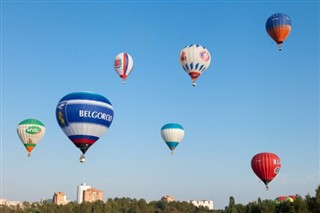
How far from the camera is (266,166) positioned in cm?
4859

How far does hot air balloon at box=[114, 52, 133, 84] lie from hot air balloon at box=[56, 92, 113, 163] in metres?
16.0

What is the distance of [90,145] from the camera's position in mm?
35250

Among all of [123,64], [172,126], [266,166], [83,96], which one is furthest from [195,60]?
[83,96]

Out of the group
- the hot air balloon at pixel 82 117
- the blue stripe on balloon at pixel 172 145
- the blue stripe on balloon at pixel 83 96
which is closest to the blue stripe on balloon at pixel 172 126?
the blue stripe on balloon at pixel 172 145

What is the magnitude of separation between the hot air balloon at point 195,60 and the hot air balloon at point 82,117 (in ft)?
45.3

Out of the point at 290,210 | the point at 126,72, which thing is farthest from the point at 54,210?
the point at 290,210

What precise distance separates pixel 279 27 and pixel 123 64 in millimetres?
18241

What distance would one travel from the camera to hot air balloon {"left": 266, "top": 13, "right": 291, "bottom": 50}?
4431 cm

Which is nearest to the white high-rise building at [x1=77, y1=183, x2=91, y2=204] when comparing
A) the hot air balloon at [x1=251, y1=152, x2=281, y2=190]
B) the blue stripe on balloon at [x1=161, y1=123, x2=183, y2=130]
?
the blue stripe on balloon at [x1=161, y1=123, x2=183, y2=130]

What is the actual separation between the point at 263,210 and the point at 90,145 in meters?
30.0

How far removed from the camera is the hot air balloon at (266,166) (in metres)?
48.6

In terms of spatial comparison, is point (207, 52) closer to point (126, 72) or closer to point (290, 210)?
point (126, 72)

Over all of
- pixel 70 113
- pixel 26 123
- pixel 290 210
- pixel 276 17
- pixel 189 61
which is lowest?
pixel 290 210

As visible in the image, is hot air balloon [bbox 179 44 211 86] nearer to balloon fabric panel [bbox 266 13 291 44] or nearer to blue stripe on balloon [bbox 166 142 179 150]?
balloon fabric panel [bbox 266 13 291 44]
